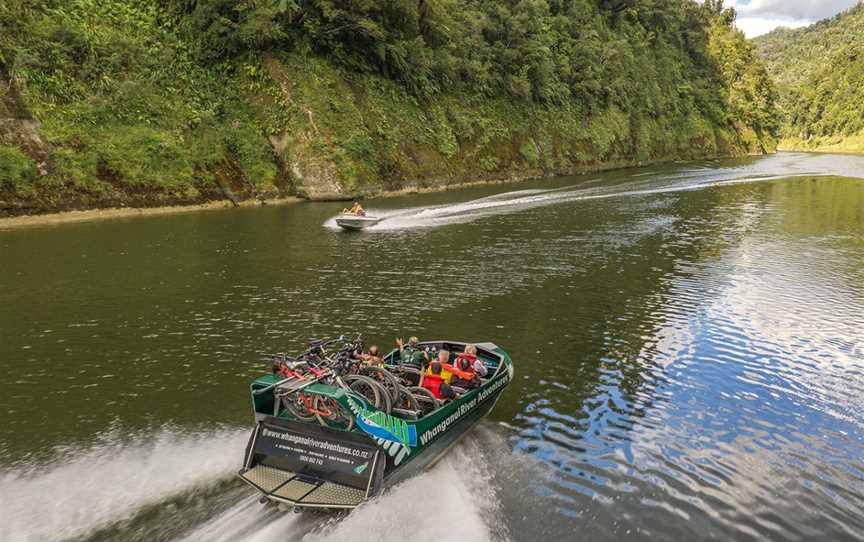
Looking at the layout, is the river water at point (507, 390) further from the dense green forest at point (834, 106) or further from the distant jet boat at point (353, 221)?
the dense green forest at point (834, 106)

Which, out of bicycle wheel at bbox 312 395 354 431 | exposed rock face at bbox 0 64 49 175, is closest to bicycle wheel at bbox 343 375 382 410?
bicycle wheel at bbox 312 395 354 431

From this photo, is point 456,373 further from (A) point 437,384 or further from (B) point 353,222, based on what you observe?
(B) point 353,222

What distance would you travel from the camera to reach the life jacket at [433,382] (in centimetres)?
1319

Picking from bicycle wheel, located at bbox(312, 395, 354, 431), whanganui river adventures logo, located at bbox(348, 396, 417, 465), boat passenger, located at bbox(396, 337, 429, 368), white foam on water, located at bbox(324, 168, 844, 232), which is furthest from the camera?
Result: white foam on water, located at bbox(324, 168, 844, 232)

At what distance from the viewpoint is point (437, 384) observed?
43.5ft

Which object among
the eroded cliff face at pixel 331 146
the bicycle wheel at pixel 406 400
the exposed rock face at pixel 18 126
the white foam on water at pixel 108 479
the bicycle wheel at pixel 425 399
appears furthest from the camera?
the eroded cliff face at pixel 331 146

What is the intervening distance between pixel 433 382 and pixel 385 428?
2802mm

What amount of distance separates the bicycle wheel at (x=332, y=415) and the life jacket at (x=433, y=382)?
283cm

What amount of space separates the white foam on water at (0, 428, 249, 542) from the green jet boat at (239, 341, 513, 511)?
4.86 feet

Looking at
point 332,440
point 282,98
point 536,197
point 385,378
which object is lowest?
point 536,197

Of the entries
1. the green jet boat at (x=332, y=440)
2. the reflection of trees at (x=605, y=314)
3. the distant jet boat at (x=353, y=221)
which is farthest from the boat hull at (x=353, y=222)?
the green jet boat at (x=332, y=440)

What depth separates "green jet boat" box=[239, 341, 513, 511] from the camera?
33.9ft

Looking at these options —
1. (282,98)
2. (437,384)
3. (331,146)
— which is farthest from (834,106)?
(437,384)

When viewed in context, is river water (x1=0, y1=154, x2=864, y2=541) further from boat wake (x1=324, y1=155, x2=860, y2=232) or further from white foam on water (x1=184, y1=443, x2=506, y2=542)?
boat wake (x1=324, y1=155, x2=860, y2=232)
